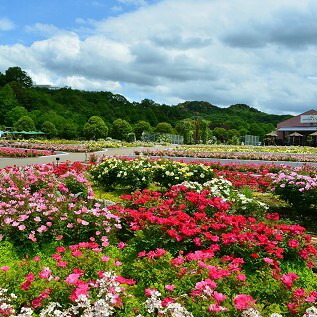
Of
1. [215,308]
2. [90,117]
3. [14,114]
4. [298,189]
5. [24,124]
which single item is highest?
[14,114]

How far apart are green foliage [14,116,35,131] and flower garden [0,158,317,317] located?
164ft

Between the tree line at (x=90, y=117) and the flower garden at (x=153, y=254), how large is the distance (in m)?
47.0

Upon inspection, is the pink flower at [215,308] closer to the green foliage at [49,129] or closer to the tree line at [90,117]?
the tree line at [90,117]

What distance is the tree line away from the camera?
55469mm

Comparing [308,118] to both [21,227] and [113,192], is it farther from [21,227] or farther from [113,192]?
[21,227]

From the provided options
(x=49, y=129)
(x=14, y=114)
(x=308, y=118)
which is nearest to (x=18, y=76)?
(x=14, y=114)

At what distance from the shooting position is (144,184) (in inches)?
357

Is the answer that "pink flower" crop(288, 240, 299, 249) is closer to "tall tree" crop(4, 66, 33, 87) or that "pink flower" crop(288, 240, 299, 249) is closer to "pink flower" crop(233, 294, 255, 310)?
"pink flower" crop(233, 294, 255, 310)

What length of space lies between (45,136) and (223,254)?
54003mm

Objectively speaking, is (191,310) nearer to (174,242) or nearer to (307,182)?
(174,242)

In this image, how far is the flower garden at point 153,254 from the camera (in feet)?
9.53

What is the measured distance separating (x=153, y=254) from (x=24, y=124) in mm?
54541

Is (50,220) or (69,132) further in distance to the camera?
(69,132)

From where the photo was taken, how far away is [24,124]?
54719mm
